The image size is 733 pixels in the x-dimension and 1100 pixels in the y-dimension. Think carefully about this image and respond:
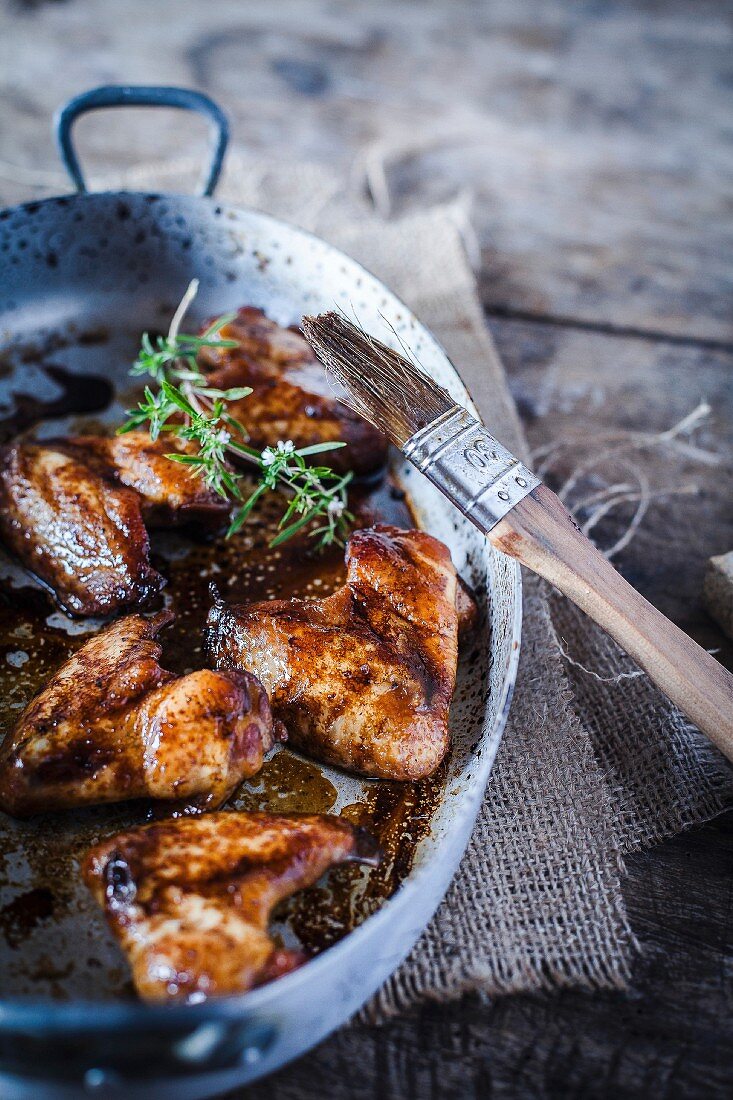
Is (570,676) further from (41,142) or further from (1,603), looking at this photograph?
(41,142)

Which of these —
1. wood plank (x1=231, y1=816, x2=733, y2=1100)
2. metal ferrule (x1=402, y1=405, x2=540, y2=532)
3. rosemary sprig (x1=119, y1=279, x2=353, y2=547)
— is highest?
metal ferrule (x1=402, y1=405, x2=540, y2=532)

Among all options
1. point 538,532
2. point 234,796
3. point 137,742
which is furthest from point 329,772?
point 538,532

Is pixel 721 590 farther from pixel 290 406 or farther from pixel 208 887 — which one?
pixel 208 887

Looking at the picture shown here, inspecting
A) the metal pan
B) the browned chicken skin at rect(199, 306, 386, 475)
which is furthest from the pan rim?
the browned chicken skin at rect(199, 306, 386, 475)

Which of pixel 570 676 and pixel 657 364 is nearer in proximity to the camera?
pixel 570 676

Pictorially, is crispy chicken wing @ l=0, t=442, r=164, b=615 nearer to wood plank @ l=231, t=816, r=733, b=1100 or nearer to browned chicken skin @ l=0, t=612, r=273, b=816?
browned chicken skin @ l=0, t=612, r=273, b=816

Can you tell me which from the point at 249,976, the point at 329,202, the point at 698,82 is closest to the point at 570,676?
the point at 249,976

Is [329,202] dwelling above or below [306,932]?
above
